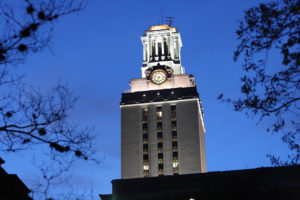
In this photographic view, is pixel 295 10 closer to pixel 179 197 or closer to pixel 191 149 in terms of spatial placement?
pixel 179 197

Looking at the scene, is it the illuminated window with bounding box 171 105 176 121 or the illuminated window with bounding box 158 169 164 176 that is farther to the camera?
the illuminated window with bounding box 171 105 176 121

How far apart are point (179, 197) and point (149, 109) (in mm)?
74225

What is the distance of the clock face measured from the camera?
13575 centimetres

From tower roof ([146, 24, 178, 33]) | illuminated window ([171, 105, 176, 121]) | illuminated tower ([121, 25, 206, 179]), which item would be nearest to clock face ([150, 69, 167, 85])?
illuminated tower ([121, 25, 206, 179])

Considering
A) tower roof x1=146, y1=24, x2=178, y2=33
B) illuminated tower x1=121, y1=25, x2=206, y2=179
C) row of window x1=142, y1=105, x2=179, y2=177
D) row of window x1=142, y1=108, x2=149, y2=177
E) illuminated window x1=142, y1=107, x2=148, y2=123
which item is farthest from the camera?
tower roof x1=146, y1=24, x2=178, y2=33

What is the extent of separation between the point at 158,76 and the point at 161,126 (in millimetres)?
15766

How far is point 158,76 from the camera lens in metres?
136

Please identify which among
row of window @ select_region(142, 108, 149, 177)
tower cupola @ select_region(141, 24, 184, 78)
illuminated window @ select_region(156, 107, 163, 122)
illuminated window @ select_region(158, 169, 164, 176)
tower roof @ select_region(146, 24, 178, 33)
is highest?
tower roof @ select_region(146, 24, 178, 33)

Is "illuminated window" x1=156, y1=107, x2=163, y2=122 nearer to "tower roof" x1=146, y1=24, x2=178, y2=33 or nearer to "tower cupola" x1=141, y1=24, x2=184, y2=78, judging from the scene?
"tower cupola" x1=141, y1=24, x2=184, y2=78

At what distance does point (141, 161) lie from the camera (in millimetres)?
122500

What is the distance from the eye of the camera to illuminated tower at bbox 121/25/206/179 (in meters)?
121

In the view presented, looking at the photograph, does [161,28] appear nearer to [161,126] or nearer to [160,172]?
[161,126]

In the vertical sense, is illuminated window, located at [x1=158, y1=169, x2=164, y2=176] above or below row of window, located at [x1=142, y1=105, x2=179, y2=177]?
below

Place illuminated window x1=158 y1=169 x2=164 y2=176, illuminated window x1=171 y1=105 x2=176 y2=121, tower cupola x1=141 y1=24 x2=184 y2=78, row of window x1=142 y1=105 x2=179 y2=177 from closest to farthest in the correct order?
illuminated window x1=158 y1=169 x2=164 y2=176, row of window x1=142 y1=105 x2=179 y2=177, illuminated window x1=171 y1=105 x2=176 y2=121, tower cupola x1=141 y1=24 x2=184 y2=78
